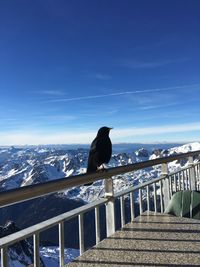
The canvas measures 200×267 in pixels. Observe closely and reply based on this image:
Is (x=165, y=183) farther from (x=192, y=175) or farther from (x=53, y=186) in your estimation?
(x=53, y=186)

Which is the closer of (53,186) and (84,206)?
(53,186)

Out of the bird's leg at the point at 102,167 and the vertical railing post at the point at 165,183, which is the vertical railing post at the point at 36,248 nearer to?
the bird's leg at the point at 102,167

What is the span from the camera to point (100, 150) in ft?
9.43

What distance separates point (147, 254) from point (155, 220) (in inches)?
23.3

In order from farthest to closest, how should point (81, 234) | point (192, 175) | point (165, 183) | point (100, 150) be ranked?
point (192, 175), point (165, 183), point (100, 150), point (81, 234)

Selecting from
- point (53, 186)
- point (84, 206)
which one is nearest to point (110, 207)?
point (84, 206)

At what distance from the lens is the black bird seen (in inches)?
110

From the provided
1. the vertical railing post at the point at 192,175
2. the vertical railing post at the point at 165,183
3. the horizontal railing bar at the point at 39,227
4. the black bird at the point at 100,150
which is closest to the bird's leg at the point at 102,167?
the black bird at the point at 100,150

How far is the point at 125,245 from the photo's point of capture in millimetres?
1793

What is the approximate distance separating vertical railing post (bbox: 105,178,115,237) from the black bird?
337 millimetres

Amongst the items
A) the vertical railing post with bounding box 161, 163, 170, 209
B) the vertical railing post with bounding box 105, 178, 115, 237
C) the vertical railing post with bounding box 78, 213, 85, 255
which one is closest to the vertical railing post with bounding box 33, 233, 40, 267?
the vertical railing post with bounding box 78, 213, 85, 255

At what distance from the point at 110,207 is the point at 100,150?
1.95 feet

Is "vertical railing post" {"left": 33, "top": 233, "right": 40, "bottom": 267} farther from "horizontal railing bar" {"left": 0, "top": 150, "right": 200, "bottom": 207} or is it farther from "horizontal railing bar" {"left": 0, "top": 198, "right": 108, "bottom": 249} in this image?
"horizontal railing bar" {"left": 0, "top": 150, "right": 200, "bottom": 207}

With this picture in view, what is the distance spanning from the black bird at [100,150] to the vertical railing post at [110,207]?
0.34 metres
